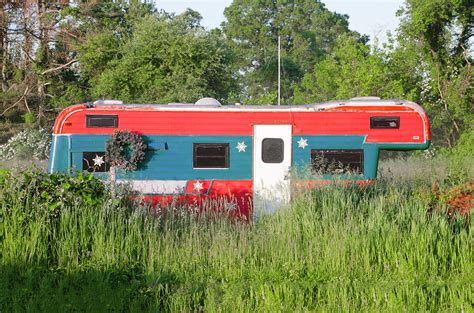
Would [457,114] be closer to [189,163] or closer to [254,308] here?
[189,163]

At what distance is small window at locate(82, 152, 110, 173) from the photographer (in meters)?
12.9

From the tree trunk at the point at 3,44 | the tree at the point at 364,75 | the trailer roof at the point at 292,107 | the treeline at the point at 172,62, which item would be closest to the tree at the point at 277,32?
the treeline at the point at 172,62

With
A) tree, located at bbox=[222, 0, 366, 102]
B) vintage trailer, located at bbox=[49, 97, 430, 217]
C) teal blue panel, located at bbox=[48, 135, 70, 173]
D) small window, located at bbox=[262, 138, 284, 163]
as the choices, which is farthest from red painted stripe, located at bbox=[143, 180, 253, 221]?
tree, located at bbox=[222, 0, 366, 102]

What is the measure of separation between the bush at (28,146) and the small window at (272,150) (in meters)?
12.7

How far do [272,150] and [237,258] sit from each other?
5138mm

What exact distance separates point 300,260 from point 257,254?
20.7 inches

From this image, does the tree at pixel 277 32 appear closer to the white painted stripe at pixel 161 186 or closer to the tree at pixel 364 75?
the tree at pixel 364 75

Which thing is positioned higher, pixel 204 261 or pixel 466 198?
pixel 466 198

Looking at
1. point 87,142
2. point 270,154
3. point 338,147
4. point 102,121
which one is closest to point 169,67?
point 102,121

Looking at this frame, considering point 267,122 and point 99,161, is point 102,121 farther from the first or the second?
point 267,122

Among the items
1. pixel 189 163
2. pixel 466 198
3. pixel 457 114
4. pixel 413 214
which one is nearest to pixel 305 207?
pixel 413 214

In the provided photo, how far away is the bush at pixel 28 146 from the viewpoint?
24703 mm

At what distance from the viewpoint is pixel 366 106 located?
43.3 feet

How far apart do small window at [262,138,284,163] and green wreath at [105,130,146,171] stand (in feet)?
7.21
